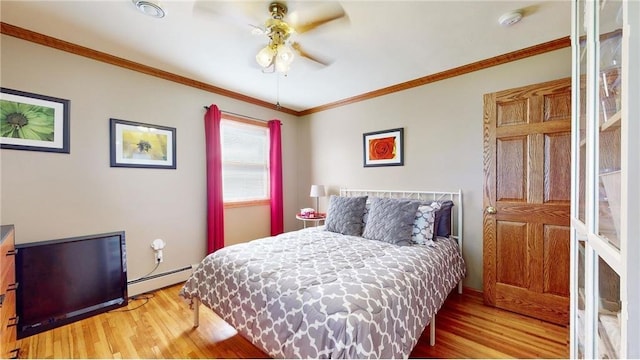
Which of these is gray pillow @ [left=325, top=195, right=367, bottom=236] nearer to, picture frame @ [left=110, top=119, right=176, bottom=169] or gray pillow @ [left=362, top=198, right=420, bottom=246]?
gray pillow @ [left=362, top=198, right=420, bottom=246]

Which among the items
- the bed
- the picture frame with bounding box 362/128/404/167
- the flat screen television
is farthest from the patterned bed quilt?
the picture frame with bounding box 362/128/404/167

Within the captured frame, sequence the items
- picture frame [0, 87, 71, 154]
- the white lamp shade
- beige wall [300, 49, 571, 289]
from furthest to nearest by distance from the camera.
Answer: the white lamp shade < beige wall [300, 49, 571, 289] < picture frame [0, 87, 71, 154]

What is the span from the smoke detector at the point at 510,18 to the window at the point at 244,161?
9.88 ft

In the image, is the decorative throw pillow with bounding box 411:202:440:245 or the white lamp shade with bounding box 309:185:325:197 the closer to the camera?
the decorative throw pillow with bounding box 411:202:440:245

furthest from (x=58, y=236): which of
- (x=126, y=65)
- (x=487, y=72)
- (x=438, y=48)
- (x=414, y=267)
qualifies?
(x=487, y=72)

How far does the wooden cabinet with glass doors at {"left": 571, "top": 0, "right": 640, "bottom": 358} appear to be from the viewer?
479mm

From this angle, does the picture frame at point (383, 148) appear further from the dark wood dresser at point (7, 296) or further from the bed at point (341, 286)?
the dark wood dresser at point (7, 296)

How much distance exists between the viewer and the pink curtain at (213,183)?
3242 mm

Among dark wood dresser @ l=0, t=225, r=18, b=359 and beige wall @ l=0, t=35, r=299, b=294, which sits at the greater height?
beige wall @ l=0, t=35, r=299, b=294

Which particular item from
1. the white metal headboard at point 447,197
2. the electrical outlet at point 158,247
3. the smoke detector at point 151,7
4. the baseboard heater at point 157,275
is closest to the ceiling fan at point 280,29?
the smoke detector at point 151,7

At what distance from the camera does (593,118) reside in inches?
33.6

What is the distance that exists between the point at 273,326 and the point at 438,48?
258 centimetres

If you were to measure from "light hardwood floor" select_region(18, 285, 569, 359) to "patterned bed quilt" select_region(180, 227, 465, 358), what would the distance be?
0.93 ft

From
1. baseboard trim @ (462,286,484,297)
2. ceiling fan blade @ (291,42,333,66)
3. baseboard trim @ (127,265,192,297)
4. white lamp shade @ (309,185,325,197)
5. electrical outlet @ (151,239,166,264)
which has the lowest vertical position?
baseboard trim @ (462,286,484,297)
